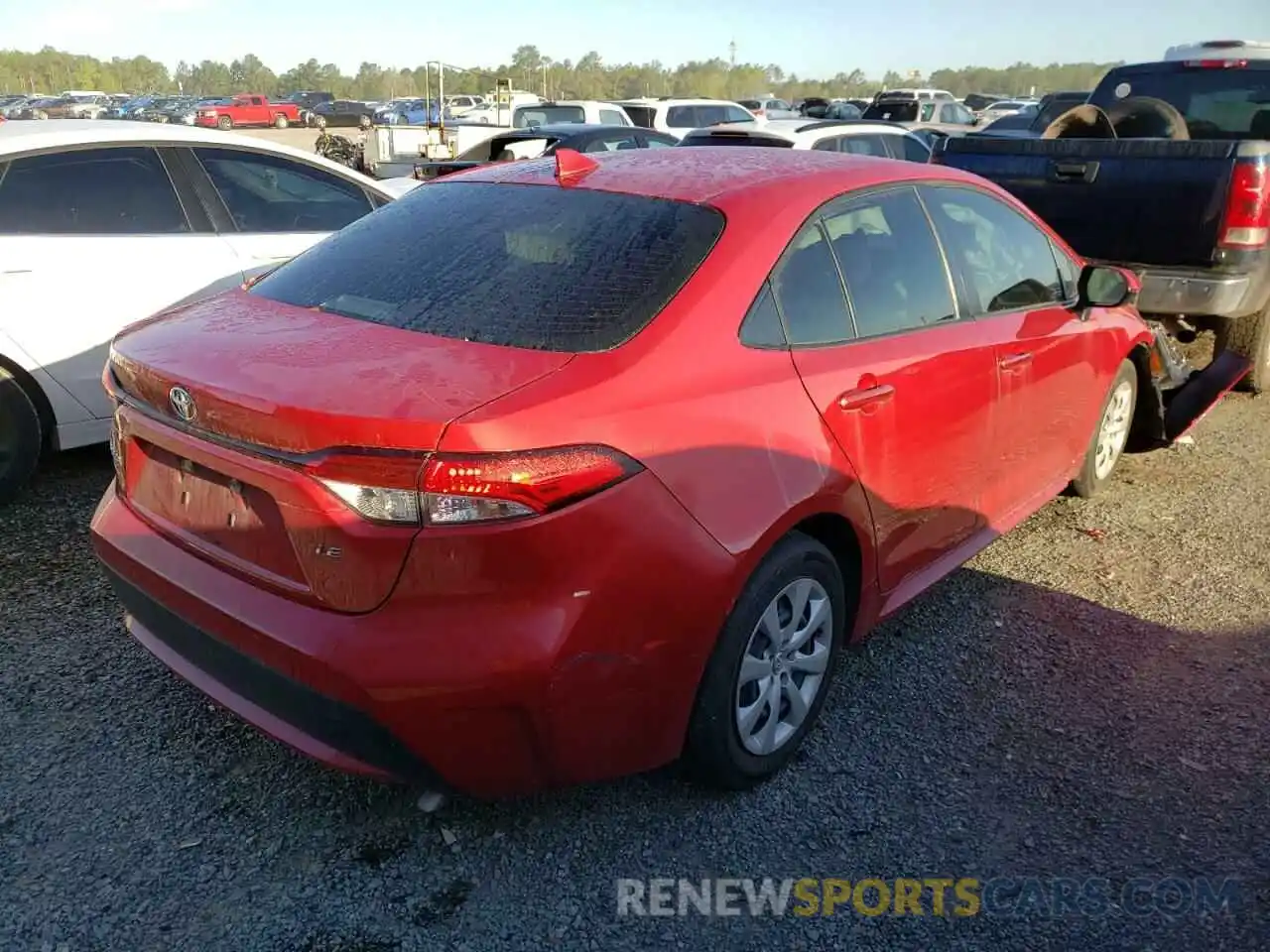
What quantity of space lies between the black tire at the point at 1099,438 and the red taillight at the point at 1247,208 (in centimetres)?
137

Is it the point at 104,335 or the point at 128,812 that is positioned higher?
the point at 104,335

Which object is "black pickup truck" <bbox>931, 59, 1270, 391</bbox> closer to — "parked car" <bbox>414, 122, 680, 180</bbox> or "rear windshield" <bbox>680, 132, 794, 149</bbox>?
"rear windshield" <bbox>680, 132, 794, 149</bbox>

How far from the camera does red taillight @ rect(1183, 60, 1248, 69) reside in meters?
8.10

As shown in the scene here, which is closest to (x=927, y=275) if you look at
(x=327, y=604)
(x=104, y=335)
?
(x=327, y=604)

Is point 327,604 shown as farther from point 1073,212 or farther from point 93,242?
point 1073,212

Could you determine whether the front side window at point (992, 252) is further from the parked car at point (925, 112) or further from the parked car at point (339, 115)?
the parked car at point (339, 115)

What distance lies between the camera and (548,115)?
59.8ft

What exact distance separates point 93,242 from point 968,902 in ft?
14.3

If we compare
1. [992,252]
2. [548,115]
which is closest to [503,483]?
[992,252]

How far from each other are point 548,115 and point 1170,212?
45.6ft

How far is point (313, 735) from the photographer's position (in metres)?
2.35

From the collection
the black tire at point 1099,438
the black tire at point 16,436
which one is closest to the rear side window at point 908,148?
the black tire at point 1099,438

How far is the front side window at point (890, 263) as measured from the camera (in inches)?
121

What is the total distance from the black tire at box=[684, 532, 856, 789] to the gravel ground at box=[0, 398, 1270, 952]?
105 millimetres
